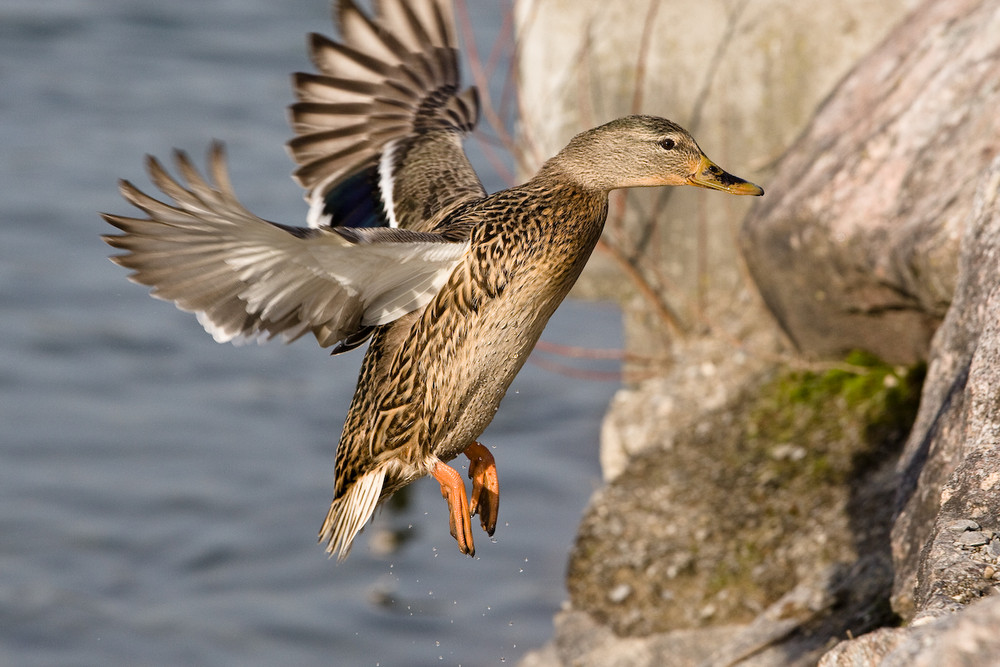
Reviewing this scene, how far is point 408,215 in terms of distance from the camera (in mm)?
4273

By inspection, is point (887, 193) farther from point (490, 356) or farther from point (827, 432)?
point (490, 356)

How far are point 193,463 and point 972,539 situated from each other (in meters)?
5.31

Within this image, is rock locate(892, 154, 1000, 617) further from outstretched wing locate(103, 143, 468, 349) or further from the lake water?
the lake water

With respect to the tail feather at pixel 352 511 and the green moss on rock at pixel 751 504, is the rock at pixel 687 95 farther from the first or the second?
the tail feather at pixel 352 511

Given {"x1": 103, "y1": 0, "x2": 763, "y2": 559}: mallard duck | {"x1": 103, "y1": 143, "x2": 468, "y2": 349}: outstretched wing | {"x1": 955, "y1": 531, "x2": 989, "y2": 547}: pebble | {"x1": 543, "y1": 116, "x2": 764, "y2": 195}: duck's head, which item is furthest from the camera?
{"x1": 543, "y1": 116, "x2": 764, "y2": 195}: duck's head

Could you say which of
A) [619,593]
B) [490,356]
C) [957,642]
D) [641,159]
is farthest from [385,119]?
[957,642]

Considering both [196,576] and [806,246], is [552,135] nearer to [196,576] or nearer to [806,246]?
[806,246]

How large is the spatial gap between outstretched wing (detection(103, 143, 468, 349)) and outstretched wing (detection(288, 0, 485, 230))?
0.78 m

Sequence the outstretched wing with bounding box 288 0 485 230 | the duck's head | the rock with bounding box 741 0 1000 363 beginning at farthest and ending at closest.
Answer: the outstretched wing with bounding box 288 0 485 230 < the rock with bounding box 741 0 1000 363 < the duck's head

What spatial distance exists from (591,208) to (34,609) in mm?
3692

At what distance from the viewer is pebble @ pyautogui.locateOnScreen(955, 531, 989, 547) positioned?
7.87 ft

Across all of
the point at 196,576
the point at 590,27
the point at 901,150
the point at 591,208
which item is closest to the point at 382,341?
the point at 591,208

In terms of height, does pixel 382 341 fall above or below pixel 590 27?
below

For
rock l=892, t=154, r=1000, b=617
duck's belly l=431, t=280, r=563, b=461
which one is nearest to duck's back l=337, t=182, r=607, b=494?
duck's belly l=431, t=280, r=563, b=461
